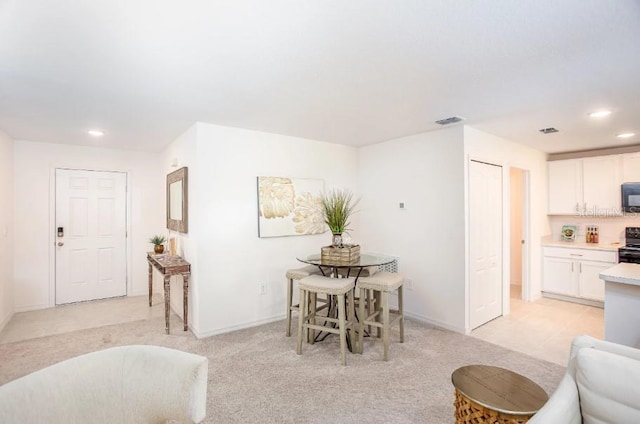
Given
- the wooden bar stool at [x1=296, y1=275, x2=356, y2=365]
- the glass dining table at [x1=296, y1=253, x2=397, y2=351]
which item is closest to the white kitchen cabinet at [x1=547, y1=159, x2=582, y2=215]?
the glass dining table at [x1=296, y1=253, x2=397, y2=351]

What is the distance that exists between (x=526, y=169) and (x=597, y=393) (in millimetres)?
4131

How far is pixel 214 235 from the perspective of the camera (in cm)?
361

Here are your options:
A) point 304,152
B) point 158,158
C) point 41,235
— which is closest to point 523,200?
point 304,152

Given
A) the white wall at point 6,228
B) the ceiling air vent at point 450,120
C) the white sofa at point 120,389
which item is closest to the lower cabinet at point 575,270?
the ceiling air vent at point 450,120

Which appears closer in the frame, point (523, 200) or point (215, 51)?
point (215, 51)

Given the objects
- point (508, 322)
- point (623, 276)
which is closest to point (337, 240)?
point (623, 276)

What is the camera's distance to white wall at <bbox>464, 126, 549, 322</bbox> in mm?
3762

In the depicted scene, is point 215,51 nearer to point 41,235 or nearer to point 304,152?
point 304,152

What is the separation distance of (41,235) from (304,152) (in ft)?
12.8

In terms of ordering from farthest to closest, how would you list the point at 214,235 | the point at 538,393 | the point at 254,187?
1. the point at 254,187
2. the point at 214,235
3. the point at 538,393

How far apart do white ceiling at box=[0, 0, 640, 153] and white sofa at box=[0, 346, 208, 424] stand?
5.09 feet

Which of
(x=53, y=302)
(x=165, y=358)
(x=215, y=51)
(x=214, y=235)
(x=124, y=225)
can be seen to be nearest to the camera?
(x=165, y=358)

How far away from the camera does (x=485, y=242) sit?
3885mm

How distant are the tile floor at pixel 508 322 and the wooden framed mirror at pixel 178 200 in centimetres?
126
